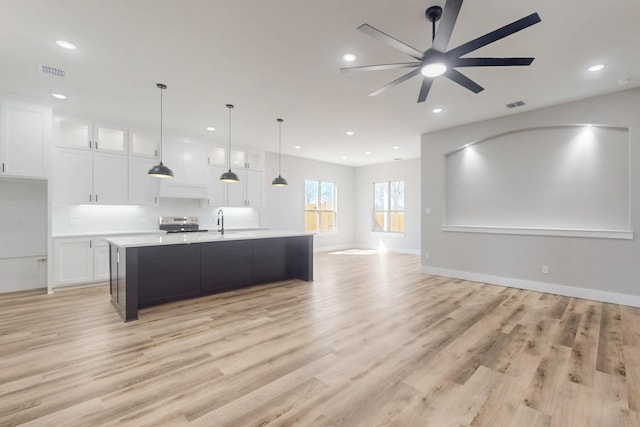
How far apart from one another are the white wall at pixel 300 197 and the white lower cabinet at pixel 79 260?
3510mm

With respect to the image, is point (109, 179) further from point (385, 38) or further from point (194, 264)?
point (385, 38)

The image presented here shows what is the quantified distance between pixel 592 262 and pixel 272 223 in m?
6.46

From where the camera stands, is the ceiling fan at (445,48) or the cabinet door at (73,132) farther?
the cabinet door at (73,132)

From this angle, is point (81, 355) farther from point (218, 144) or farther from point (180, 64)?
point (218, 144)

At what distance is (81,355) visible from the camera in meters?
2.57

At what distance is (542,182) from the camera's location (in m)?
4.84

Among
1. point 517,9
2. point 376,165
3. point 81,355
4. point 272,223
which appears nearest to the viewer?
point 517,9

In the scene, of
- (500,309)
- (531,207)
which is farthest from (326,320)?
(531,207)

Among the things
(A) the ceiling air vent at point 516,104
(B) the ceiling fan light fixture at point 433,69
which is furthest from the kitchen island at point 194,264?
(A) the ceiling air vent at point 516,104

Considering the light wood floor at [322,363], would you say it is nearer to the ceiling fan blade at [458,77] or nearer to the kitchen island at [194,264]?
the kitchen island at [194,264]

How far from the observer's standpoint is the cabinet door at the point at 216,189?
6.50 meters

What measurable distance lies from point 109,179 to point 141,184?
498mm

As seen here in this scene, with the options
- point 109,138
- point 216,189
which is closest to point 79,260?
point 109,138

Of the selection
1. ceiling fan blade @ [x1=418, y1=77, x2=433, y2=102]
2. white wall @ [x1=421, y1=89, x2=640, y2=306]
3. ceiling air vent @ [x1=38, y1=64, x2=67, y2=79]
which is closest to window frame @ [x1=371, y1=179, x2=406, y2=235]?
white wall @ [x1=421, y1=89, x2=640, y2=306]
